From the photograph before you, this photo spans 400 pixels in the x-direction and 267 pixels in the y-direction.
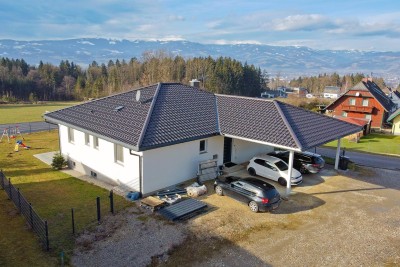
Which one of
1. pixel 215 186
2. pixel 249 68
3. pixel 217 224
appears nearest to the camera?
pixel 217 224

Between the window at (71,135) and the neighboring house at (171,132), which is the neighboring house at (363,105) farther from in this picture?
the window at (71,135)

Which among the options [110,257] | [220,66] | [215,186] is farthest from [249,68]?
[110,257]

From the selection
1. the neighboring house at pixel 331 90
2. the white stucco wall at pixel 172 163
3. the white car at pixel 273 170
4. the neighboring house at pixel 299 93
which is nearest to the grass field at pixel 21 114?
the white stucco wall at pixel 172 163

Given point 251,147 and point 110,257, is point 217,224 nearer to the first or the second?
point 110,257

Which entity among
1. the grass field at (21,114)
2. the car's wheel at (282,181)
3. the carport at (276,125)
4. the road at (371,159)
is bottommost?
the grass field at (21,114)

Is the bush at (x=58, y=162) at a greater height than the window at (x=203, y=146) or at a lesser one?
lesser

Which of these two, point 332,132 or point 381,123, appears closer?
point 332,132

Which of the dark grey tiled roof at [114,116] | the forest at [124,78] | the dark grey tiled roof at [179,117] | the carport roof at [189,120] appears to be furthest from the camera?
the forest at [124,78]

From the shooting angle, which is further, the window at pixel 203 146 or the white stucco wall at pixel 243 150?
the white stucco wall at pixel 243 150
